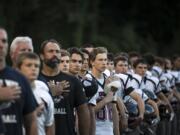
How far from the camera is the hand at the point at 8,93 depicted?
9.73 metres

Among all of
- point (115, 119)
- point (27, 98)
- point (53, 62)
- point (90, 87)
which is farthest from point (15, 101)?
point (115, 119)

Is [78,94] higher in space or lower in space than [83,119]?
higher

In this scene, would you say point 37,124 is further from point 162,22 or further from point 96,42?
point 162,22

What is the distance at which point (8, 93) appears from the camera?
9.73 meters

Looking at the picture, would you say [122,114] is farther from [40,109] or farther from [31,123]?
[31,123]

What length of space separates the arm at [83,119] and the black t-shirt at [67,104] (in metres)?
0.07

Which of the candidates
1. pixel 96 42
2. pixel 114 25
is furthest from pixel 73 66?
pixel 114 25

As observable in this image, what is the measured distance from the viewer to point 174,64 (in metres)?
24.1

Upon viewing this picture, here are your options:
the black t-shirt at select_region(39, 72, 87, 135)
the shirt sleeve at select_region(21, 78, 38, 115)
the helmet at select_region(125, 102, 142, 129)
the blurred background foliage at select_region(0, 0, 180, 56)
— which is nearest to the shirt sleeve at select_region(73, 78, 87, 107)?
the black t-shirt at select_region(39, 72, 87, 135)

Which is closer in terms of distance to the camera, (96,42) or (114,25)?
(96,42)

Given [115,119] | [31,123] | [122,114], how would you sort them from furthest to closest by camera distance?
[122,114] < [115,119] < [31,123]

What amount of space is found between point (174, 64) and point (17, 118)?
46.8 ft

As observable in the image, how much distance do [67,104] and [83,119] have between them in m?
0.36

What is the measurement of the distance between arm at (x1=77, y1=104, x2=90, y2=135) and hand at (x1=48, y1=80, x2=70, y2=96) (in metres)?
0.37
